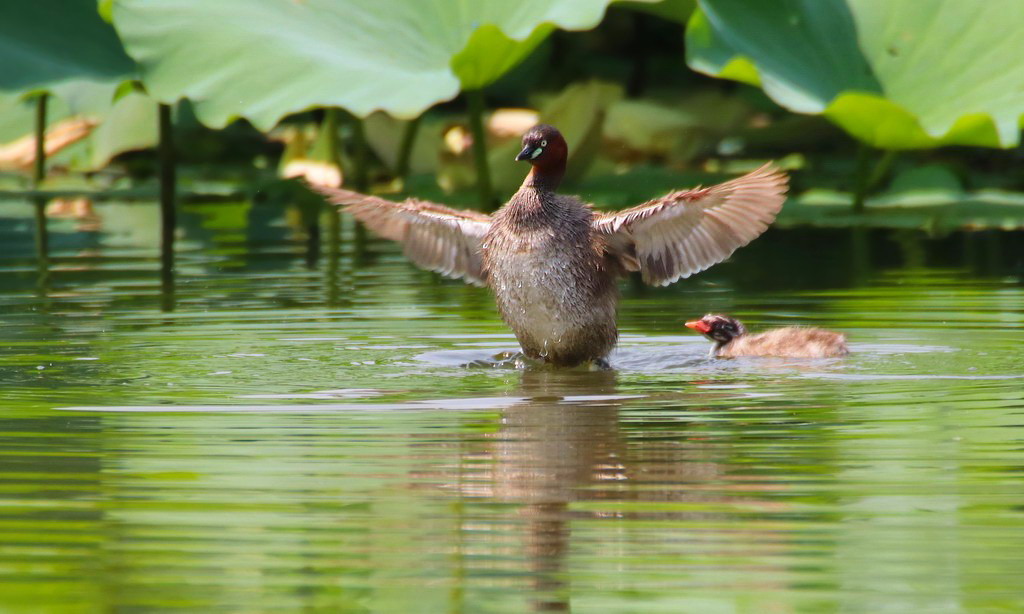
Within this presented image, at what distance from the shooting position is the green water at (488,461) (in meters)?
3.69

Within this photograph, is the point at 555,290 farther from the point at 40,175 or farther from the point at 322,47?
the point at 40,175

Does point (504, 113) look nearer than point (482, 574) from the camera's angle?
No

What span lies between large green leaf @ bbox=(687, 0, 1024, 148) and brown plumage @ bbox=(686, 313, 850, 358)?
122 inches

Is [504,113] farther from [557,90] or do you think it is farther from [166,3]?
[166,3]

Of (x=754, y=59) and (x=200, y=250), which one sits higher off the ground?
(x=754, y=59)

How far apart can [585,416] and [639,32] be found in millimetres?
10867

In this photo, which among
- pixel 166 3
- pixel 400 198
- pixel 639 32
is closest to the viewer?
pixel 166 3

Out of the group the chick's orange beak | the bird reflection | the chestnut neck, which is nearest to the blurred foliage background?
the chestnut neck

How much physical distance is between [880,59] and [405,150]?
421 cm

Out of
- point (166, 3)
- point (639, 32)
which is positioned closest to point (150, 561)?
point (166, 3)

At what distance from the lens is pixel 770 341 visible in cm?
743

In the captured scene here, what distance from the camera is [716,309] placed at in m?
8.80

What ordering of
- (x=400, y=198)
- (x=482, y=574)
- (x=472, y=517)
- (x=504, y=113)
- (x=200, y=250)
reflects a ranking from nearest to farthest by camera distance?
1. (x=482, y=574)
2. (x=472, y=517)
3. (x=200, y=250)
4. (x=400, y=198)
5. (x=504, y=113)

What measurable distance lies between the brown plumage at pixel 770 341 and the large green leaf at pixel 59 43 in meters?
5.74
